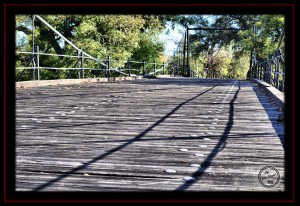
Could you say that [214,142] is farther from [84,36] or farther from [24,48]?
[24,48]

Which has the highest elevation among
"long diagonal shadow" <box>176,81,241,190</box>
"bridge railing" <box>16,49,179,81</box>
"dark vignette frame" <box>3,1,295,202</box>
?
"bridge railing" <box>16,49,179,81</box>

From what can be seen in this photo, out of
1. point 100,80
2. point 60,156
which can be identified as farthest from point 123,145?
point 100,80

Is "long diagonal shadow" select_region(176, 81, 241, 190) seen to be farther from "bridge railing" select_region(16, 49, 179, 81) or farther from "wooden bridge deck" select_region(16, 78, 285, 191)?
"bridge railing" select_region(16, 49, 179, 81)

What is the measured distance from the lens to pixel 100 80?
589 inches

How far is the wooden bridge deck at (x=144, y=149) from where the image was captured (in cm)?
229

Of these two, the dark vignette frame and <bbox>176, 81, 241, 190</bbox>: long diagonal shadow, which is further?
<bbox>176, 81, 241, 190</bbox>: long diagonal shadow

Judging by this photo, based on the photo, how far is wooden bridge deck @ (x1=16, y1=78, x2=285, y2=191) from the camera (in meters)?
2.29

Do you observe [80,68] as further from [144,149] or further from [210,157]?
[210,157]

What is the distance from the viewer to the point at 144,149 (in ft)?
10.5

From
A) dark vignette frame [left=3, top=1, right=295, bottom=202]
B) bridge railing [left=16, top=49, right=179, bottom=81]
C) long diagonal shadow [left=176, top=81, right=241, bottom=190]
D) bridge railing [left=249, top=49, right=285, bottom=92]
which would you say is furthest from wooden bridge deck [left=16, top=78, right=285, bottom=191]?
bridge railing [left=16, top=49, right=179, bottom=81]
